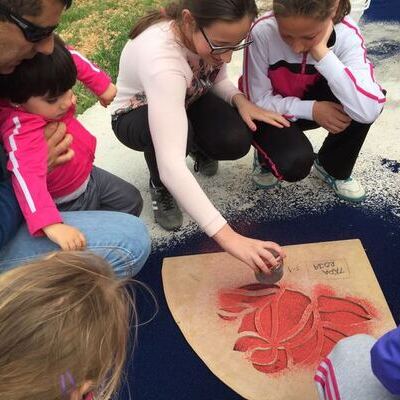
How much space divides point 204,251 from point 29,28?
1.09m

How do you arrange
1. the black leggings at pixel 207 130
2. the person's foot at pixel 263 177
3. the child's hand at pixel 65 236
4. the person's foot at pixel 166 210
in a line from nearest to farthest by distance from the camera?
the child's hand at pixel 65 236 → the black leggings at pixel 207 130 → the person's foot at pixel 166 210 → the person's foot at pixel 263 177

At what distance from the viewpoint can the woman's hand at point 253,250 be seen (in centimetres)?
160

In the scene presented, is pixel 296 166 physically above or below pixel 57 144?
below

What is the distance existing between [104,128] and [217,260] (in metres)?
1.17

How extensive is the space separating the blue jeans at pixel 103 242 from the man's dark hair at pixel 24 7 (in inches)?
25.2

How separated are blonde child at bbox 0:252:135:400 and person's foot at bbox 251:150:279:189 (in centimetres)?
143

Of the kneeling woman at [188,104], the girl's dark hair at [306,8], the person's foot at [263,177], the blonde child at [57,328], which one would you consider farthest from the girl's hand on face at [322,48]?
the blonde child at [57,328]

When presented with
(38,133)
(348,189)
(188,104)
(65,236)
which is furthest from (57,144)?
(348,189)

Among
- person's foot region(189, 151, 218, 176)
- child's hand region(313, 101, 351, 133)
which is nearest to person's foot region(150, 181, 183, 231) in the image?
person's foot region(189, 151, 218, 176)

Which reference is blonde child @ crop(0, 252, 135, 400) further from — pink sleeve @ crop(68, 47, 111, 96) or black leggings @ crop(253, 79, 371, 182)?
black leggings @ crop(253, 79, 371, 182)

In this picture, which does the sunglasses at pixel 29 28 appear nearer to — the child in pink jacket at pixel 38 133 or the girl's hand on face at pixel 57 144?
the child in pink jacket at pixel 38 133

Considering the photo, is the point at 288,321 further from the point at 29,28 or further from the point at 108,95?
the point at 29,28

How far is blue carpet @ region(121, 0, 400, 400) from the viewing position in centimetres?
164

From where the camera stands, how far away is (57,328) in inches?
35.4
